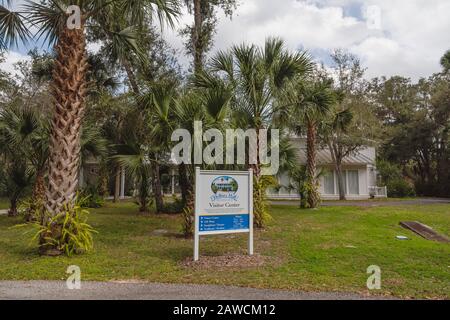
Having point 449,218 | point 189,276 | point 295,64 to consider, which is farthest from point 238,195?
point 449,218

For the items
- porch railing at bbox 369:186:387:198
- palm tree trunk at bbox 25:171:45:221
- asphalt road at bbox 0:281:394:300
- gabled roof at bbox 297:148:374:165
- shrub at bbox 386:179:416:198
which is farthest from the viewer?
shrub at bbox 386:179:416:198

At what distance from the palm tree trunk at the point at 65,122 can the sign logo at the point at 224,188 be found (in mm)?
3172

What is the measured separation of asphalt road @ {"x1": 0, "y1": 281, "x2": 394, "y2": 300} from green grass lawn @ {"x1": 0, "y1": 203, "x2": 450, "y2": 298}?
32 cm

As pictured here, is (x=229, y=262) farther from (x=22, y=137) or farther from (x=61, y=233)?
(x=22, y=137)

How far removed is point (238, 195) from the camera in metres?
7.91

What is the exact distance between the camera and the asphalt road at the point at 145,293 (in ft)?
16.4

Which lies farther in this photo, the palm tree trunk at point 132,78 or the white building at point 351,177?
the white building at point 351,177

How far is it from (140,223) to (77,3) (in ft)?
26.0

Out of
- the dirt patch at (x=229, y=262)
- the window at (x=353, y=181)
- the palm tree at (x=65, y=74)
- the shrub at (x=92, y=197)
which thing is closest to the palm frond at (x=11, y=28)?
the palm tree at (x=65, y=74)

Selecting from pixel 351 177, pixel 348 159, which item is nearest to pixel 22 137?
pixel 348 159

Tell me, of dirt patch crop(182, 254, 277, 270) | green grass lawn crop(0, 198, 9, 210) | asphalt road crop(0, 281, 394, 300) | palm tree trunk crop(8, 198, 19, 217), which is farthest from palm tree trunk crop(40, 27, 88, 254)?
green grass lawn crop(0, 198, 9, 210)

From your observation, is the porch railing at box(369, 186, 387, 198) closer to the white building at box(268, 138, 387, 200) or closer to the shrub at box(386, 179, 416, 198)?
the white building at box(268, 138, 387, 200)

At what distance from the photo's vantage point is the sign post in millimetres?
7395

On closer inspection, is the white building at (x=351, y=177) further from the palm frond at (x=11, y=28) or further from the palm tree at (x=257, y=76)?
the palm frond at (x=11, y=28)
